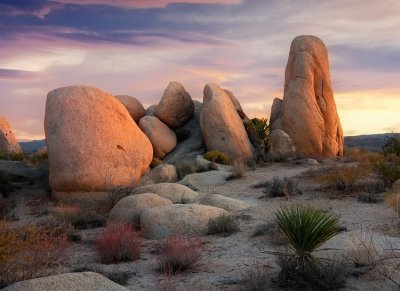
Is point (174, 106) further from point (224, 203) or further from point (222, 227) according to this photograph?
point (222, 227)

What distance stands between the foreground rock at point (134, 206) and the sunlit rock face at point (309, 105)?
14.1 meters

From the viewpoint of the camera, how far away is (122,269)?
337 inches

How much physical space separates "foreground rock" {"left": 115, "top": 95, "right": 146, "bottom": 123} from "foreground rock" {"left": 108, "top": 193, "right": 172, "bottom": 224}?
1294cm

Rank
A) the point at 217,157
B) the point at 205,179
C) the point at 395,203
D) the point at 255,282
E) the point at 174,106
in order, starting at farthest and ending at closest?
the point at 174,106 → the point at 217,157 → the point at 205,179 → the point at 395,203 → the point at 255,282

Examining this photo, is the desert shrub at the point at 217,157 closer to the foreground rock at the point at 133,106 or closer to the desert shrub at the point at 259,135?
the desert shrub at the point at 259,135

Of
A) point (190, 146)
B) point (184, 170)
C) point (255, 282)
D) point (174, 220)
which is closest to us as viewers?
point (255, 282)

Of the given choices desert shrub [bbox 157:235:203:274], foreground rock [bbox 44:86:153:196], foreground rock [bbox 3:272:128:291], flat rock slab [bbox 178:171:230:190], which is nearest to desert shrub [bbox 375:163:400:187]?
flat rock slab [bbox 178:171:230:190]

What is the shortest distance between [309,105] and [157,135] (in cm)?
839

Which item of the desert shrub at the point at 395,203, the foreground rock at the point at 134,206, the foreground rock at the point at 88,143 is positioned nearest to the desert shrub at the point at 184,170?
the foreground rock at the point at 88,143

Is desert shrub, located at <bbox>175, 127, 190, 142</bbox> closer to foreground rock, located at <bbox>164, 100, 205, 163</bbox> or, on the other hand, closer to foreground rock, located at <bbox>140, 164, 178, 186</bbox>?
foreground rock, located at <bbox>164, 100, 205, 163</bbox>

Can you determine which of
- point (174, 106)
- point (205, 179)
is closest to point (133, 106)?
point (174, 106)

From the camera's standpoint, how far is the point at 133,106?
84.9 ft

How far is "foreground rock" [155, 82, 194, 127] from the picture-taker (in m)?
26.0

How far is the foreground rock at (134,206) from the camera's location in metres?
12.4
